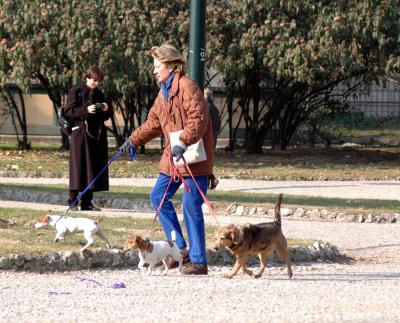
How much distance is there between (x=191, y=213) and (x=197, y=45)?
A: 11.9 ft

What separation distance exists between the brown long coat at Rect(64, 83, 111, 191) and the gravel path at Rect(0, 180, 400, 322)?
195 inches

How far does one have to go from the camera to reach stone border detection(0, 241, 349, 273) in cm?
1030

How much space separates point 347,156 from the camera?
93.2 ft

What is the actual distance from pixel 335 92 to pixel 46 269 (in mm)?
24588

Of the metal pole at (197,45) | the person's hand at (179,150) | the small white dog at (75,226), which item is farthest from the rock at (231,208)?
the person's hand at (179,150)

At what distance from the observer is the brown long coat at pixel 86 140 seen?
15.7 meters

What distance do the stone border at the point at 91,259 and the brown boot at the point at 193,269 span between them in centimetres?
77

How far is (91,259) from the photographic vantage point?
10.7 m

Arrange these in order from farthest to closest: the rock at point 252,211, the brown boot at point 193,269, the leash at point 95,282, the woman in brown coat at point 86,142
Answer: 1. the rock at point 252,211
2. the woman in brown coat at point 86,142
3. the brown boot at point 193,269
4. the leash at point 95,282

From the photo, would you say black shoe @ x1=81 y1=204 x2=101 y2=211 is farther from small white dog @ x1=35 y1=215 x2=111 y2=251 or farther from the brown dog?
the brown dog

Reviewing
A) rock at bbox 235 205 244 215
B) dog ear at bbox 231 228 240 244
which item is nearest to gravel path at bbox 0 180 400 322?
dog ear at bbox 231 228 240 244

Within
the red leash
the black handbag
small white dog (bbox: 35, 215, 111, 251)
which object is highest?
the red leash

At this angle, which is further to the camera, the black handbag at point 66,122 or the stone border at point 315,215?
the black handbag at point 66,122

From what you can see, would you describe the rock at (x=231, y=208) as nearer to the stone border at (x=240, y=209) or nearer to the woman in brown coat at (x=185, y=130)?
the stone border at (x=240, y=209)
